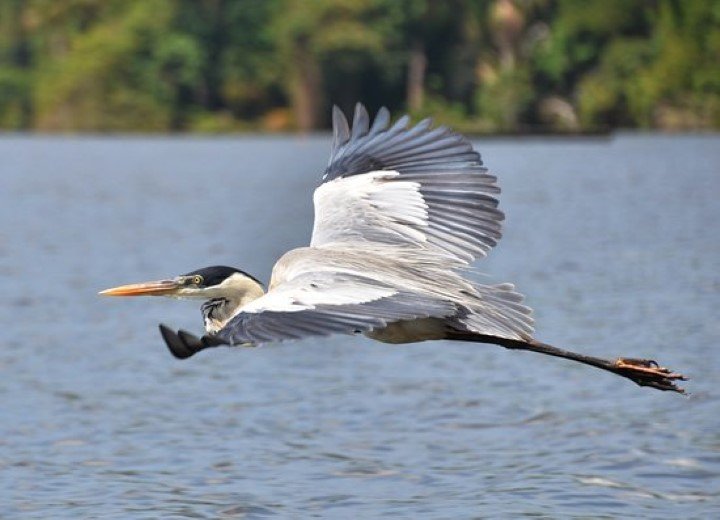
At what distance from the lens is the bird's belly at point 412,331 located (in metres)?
7.36

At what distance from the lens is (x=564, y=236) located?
23062 millimetres

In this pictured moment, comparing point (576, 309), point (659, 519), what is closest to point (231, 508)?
point (659, 519)

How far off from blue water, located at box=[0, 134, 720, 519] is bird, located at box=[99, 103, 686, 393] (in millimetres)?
994

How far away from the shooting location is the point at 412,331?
7426 mm

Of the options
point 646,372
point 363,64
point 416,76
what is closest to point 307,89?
point 363,64

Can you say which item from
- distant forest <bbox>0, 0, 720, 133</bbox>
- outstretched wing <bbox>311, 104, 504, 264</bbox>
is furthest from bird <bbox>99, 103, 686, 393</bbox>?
distant forest <bbox>0, 0, 720, 133</bbox>

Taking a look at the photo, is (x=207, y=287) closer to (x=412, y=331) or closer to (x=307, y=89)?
(x=412, y=331)

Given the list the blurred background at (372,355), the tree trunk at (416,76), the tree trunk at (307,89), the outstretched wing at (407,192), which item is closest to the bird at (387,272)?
the outstretched wing at (407,192)

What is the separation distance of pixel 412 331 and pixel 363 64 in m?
54.7

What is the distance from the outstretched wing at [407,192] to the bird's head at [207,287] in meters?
0.75

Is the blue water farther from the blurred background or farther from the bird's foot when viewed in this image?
the bird's foot

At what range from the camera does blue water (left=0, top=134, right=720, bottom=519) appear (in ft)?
27.1

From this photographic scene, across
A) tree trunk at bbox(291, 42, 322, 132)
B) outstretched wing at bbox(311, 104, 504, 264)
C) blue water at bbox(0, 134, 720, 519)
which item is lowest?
blue water at bbox(0, 134, 720, 519)

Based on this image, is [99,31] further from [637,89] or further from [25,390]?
[25,390]
